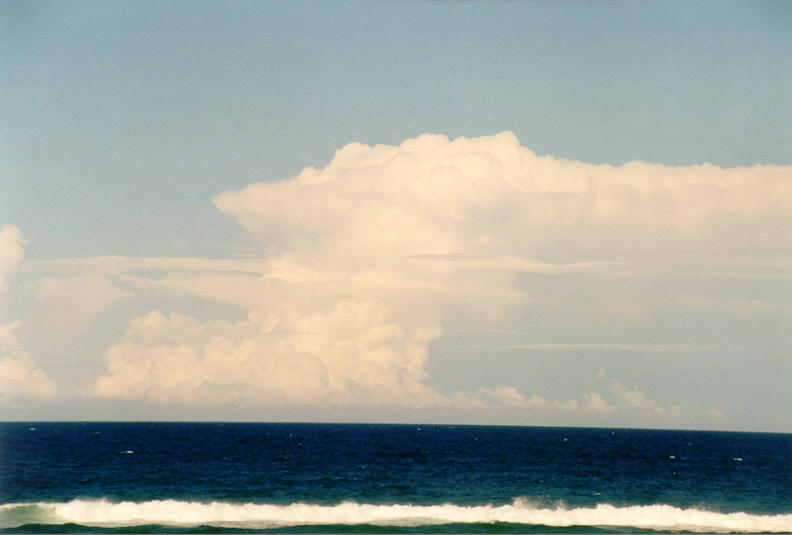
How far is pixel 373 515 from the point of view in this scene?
29609mm

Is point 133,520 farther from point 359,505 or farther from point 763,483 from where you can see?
point 763,483

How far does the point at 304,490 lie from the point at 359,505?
5.69 metres

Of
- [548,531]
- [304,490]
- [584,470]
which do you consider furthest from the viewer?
[584,470]

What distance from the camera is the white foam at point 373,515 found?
94.3 ft

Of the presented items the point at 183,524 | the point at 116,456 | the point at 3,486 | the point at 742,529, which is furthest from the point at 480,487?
the point at 116,456

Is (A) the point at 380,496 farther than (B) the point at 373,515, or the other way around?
(A) the point at 380,496

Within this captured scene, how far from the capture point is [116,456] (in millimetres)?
57812

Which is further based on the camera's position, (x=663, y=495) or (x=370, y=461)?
(x=370, y=461)

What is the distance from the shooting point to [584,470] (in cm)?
4947

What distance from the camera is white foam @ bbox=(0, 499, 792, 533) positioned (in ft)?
94.3

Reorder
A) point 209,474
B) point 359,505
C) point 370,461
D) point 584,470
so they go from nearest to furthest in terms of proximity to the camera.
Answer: point 359,505 < point 209,474 < point 584,470 < point 370,461

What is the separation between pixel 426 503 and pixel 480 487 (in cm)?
648

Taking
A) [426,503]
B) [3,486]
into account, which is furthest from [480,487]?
[3,486]

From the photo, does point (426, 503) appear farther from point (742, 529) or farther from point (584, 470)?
point (584, 470)
